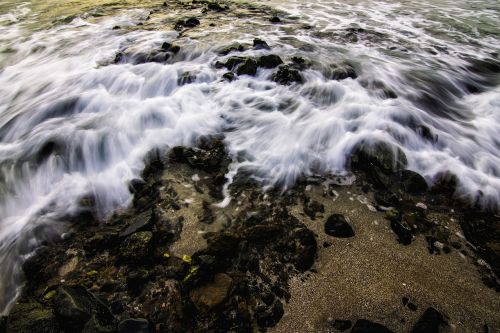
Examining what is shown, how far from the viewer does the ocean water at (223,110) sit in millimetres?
4086

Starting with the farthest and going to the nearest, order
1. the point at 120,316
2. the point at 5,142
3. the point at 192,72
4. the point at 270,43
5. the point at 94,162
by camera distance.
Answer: the point at 270,43 → the point at 192,72 → the point at 5,142 → the point at 94,162 → the point at 120,316

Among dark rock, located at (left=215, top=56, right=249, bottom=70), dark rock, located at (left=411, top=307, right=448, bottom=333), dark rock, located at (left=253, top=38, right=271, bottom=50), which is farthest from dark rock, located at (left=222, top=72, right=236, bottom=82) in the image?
dark rock, located at (left=411, top=307, right=448, bottom=333)

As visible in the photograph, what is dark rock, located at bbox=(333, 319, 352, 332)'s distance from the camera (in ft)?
8.49

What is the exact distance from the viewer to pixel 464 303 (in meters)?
2.74

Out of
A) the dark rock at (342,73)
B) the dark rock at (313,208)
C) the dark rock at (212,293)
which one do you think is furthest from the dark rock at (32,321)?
the dark rock at (342,73)

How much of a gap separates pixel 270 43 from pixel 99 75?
451 cm

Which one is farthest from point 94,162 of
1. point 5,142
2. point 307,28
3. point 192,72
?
point 307,28

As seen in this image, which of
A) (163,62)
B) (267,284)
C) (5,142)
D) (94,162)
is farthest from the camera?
(163,62)

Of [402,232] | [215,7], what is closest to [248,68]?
[402,232]

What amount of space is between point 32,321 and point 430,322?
3.37 metres

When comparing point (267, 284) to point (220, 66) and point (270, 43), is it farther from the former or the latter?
point (270, 43)

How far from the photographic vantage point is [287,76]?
6.35m

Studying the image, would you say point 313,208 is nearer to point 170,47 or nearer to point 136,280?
point 136,280

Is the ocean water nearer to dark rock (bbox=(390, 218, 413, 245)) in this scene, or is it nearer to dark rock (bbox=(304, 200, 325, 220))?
dark rock (bbox=(304, 200, 325, 220))
